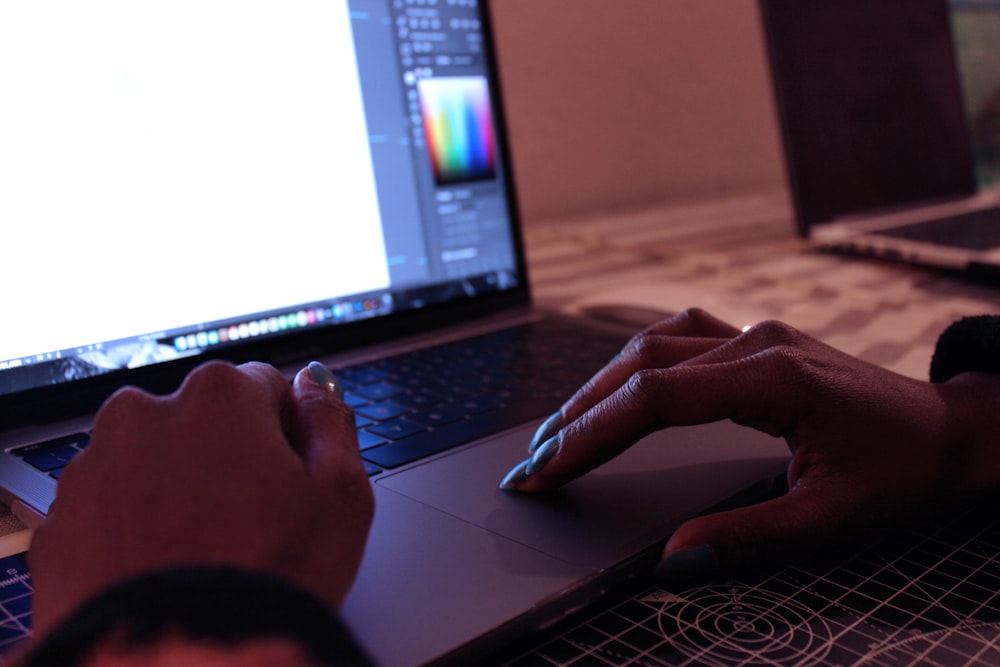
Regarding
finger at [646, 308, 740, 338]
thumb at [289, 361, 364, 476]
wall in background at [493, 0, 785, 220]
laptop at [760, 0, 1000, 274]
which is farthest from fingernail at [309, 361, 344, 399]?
wall in background at [493, 0, 785, 220]

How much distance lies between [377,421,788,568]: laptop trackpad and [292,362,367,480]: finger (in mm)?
97

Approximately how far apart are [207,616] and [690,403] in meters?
0.25

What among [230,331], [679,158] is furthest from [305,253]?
[679,158]

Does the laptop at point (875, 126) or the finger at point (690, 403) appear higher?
the laptop at point (875, 126)

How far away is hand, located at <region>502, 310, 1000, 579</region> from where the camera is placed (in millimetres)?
400

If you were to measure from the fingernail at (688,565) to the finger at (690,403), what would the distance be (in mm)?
64

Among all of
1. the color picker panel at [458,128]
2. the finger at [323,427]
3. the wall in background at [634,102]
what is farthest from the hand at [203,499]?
the wall in background at [634,102]

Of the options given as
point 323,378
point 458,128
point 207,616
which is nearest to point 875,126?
point 458,128

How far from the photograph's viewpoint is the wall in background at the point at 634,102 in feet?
4.38

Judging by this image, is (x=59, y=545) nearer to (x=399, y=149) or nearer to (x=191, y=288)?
(x=191, y=288)

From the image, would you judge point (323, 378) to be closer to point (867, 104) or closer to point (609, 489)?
point (609, 489)

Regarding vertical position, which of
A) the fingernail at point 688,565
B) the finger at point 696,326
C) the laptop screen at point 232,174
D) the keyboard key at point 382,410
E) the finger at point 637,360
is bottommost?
the fingernail at point 688,565

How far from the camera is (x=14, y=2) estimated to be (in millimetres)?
568

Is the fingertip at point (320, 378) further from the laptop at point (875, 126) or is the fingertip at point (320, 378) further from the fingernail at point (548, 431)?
the laptop at point (875, 126)
